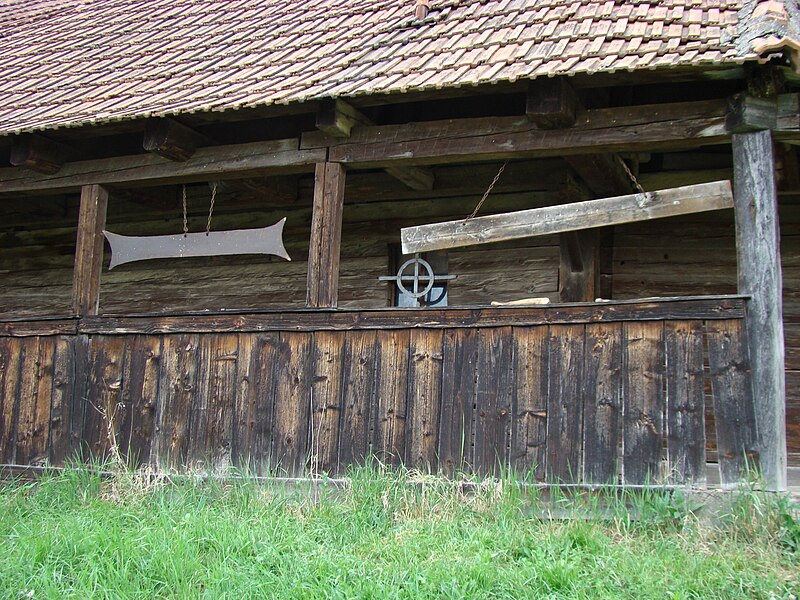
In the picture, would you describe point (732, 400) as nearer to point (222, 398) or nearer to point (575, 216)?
point (575, 216)

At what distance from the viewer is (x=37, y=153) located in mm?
6977

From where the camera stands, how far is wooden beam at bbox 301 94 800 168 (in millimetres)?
5242

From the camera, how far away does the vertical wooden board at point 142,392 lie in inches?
250

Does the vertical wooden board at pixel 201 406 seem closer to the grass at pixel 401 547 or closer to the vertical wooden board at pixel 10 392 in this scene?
the grass at pixel 401 547

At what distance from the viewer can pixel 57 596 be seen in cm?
421

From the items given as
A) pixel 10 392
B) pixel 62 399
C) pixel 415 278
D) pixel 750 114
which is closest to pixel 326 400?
pixel 415 278

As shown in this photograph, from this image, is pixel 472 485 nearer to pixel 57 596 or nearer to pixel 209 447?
pixel 209 447

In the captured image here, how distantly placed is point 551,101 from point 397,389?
2096mm

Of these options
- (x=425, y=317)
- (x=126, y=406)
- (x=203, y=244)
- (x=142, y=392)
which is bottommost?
(x=126, y=406)

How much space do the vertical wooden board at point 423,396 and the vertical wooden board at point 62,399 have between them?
2779 millimetres

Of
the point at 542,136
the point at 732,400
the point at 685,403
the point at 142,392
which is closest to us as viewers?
the point at 732,400

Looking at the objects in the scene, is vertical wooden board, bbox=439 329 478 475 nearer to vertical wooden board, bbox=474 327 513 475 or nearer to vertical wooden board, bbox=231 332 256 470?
vertical wooden board, bbox=474 327 513 475

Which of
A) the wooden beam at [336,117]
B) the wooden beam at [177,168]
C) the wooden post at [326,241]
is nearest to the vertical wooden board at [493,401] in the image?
the wooden post at [326,241]

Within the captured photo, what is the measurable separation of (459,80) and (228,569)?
3158mm
